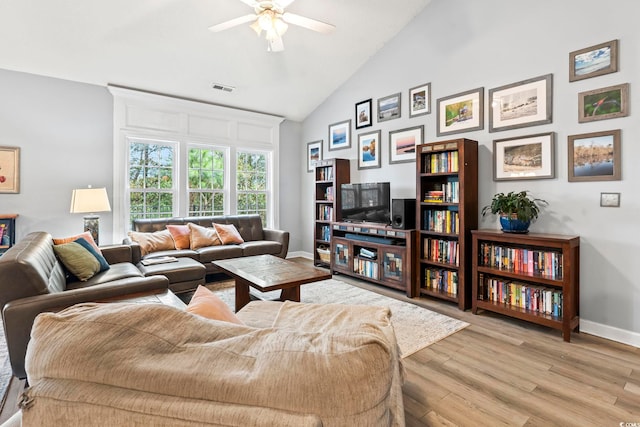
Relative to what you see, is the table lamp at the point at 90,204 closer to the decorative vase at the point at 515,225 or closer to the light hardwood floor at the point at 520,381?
the light hardwood floor at the point at 520,381

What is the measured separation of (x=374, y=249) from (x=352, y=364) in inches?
138

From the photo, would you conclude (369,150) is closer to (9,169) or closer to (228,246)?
(228,246)

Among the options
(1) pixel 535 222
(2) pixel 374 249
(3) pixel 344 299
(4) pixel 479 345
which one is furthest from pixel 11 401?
(1) pixel 535 222

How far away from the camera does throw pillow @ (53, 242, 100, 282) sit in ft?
8.50

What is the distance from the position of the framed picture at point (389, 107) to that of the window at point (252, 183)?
248 cm

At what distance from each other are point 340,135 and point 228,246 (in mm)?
2602

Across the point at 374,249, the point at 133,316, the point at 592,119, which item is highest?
the point at 592,119

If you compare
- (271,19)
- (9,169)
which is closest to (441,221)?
(271,19)

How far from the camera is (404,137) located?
420 centimetres

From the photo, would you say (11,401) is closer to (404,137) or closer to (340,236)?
(340,236)

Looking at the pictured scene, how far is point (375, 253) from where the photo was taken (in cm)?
404

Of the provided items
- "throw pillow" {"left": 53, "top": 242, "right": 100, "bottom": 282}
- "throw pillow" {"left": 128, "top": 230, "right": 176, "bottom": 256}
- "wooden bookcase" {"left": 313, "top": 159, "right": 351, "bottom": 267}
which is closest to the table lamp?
"throw pillow" {"left": 128, "top": 230, "right": 176, "bottom": 256}

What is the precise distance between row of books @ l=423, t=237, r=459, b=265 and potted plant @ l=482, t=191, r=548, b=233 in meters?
0.58

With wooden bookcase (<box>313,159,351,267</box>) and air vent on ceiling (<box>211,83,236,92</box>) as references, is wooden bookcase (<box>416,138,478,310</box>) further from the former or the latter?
air vent on ceiling (<box>211,83,236,92</box>)
